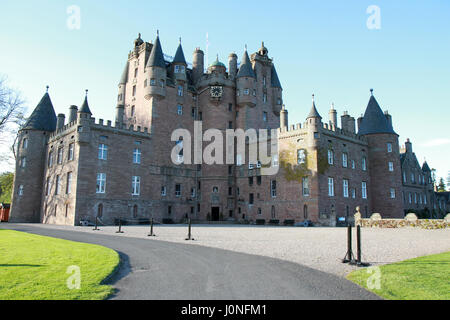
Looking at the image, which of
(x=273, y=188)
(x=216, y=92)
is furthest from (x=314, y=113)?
(x=216, y=92)

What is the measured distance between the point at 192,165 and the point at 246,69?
16280 millimetres

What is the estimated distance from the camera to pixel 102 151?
38.6 meters

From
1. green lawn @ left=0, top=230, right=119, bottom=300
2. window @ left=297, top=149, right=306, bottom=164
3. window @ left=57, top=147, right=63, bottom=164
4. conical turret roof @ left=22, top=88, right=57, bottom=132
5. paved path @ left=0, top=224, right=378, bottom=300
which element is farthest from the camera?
conical turret roof @ left=22, top=88, right=57, bottom=132

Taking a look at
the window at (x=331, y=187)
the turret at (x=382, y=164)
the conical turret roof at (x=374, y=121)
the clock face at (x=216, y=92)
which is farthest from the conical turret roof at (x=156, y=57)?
the turret at (x=382, y=164)

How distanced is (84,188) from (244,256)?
95.9 ft

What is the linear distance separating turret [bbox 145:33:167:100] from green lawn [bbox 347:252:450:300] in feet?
124

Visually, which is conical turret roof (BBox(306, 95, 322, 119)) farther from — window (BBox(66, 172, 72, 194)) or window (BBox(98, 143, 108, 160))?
window (BBox(66, 172, 72, 194))

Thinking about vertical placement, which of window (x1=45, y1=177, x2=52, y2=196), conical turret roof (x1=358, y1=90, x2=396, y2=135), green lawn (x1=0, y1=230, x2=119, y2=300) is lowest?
green lawn (x1=0, y1=230, x2=119, y2=300)

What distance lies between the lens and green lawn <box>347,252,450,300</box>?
7.12m

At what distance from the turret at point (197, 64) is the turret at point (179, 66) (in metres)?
3.78

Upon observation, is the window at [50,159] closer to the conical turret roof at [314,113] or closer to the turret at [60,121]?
the turret at [60,121]

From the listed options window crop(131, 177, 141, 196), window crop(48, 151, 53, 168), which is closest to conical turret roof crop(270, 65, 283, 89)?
window crop(131, 177, 141, 196)

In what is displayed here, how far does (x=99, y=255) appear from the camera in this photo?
38.0 feet

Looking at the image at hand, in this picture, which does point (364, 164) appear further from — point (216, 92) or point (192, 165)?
point (192, 165)
